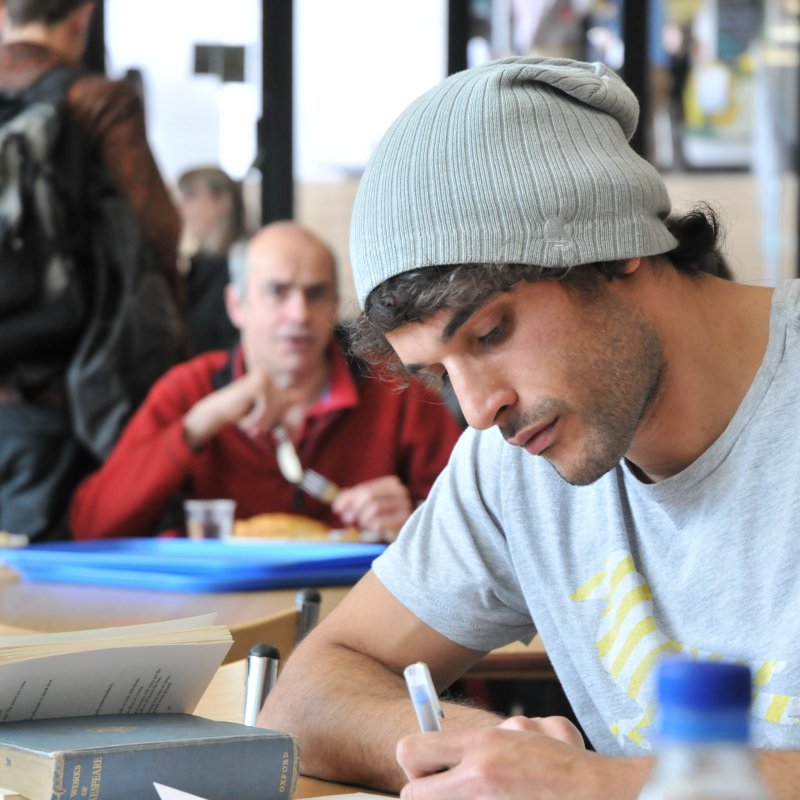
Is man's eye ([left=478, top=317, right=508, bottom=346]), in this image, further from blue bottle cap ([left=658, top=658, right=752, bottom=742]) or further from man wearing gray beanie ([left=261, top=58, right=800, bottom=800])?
blue bottle cap ([left=658, top=658, right=752, bottom=742])

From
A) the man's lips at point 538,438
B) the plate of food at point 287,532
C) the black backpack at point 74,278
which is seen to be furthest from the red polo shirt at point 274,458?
the man's lips at point 538,438

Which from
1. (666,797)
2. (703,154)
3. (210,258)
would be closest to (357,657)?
(666,797)

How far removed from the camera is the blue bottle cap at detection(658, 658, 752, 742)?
410 millimetres

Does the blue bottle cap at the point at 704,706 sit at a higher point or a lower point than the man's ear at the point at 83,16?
lower

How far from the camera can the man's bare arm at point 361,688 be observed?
119 cm

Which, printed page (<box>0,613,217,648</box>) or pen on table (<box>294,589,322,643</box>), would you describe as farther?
pen on table (<box>294,589,322,643</box>)

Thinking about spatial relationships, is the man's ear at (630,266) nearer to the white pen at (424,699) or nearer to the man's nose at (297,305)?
the white pen at (424,699)

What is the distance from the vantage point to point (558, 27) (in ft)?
17.0

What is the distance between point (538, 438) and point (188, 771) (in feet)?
1.37

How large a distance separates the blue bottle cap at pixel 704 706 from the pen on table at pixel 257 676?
0.87 metres

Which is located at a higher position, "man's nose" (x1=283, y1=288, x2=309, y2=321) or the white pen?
"man's nose" (x1=283, y1=288, x2=309, y2=321)

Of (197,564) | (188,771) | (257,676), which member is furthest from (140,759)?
(197,564)

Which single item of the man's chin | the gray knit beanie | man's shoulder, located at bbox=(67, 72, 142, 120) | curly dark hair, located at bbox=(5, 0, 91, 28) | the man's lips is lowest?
the man's chin

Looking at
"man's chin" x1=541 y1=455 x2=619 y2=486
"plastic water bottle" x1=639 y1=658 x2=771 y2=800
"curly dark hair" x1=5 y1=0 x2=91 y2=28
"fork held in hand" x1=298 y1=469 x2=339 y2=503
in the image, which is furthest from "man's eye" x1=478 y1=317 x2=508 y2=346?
"curly dark hair" x1=5 y1=0 x2=91 y2=28
